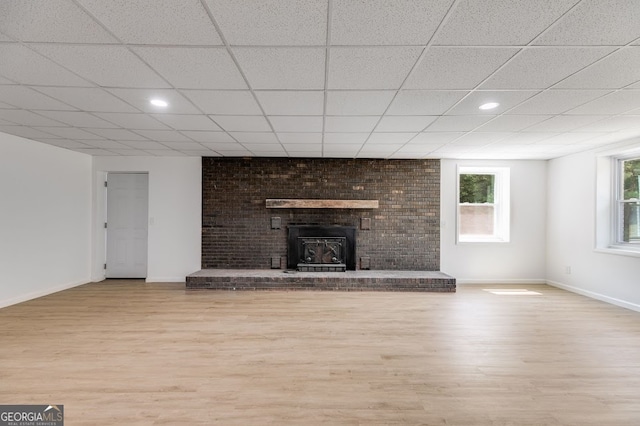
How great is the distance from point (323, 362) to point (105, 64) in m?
2.83

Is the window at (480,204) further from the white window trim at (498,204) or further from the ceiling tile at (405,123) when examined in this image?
the ceiling tile at (405,123)

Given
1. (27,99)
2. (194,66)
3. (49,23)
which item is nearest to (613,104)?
(194,66)

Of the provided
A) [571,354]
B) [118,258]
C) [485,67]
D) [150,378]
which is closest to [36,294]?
[118,258]

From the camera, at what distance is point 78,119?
3.35 m

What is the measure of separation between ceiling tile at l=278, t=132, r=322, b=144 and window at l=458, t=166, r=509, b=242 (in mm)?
3336

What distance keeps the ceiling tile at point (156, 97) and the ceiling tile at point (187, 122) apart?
0.14 meters

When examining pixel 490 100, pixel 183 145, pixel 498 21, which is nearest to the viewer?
pixel 498 21

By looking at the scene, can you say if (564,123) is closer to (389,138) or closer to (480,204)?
(389,138)

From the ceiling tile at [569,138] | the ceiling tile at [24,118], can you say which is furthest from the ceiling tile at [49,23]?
the ceiling tile at [569,138]

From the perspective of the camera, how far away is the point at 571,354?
2758 mm

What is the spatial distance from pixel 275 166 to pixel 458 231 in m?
3.73

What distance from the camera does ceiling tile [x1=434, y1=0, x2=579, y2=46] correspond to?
4.83ft

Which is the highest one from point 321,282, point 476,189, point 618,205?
point 476,189

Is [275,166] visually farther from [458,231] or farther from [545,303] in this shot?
[545,303]
